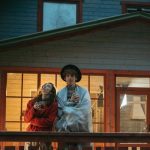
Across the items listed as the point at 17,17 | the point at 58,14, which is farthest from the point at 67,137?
the point at 58,14

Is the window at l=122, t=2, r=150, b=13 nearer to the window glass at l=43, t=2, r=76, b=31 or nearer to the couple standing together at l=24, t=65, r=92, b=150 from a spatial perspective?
the window glass at l=43, t=2, r=76, b=31

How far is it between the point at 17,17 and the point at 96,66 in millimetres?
4678

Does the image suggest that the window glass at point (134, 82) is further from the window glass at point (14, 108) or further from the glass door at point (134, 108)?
the window glass at point (14, 108)

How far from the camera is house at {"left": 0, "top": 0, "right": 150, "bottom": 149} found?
11664 millimetres

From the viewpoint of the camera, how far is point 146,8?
644 inches

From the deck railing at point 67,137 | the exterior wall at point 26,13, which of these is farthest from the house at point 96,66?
the deck railing at point 67,137

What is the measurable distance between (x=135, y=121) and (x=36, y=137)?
645 centimetres

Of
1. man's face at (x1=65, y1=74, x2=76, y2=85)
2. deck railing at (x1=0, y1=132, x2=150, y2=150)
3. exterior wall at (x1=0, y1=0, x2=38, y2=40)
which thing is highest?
exterior wall at (x1=0, y1=0, x2=38, y2=40)

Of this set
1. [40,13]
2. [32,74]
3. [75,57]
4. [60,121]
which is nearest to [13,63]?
[32,74]

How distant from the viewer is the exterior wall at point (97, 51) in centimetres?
1173

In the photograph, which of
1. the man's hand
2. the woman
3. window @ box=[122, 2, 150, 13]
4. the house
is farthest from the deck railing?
window @ box=[122, 2, 150, 13]

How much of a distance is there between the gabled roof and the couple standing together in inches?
195

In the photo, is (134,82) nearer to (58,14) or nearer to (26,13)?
(58,14)

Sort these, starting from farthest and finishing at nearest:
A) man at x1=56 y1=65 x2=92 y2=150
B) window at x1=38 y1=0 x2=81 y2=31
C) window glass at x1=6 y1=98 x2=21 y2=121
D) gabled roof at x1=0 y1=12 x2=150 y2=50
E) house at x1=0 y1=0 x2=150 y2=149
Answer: window at x1=38 y1=0 x2=81 y2=31 < window glass at x1=6 y1=98 x2=21 y2=121 < house at x1=0 y1=0 x2=150 y2=149 < gabled roof at x1=0 y1=12 x2=150 y2=50 < man at x1=56 y1=65 x2=92 y2=150
